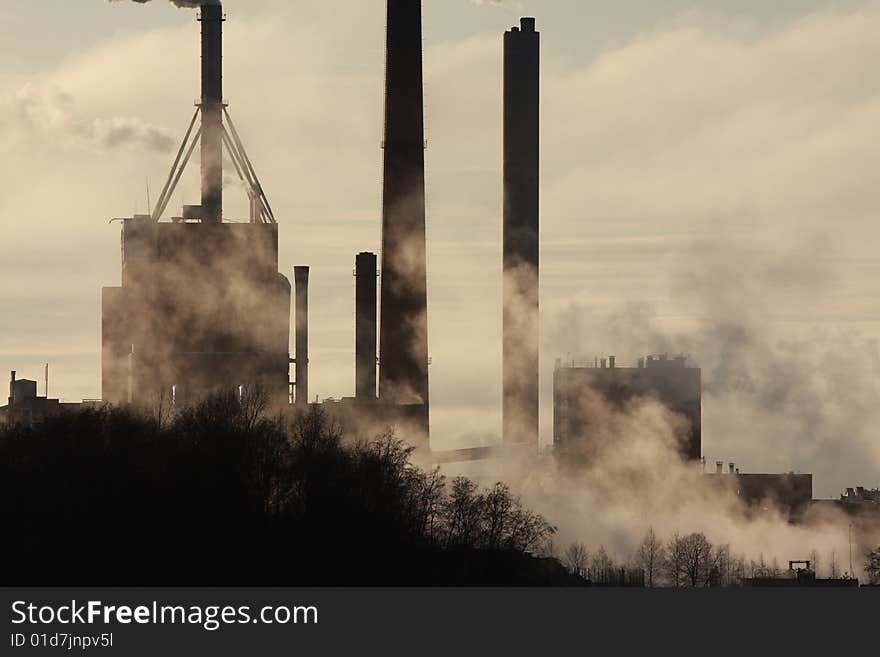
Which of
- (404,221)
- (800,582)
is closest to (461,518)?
(800,582)

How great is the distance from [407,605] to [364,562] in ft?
23.2

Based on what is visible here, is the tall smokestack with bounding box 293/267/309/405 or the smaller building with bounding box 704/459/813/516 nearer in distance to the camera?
the tall smokestack with bounding box 293/267/309/405

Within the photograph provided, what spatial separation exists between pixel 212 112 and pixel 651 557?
2001 cm

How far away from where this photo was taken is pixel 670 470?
89.8 m

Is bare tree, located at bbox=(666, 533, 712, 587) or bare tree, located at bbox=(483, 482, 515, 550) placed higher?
bare tree, located at bbox=(483, 482, 515, 550)

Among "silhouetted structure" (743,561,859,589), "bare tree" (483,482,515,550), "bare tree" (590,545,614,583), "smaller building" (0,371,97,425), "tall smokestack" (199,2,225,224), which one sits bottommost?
"silhouetted structure" (743,561,859,589)

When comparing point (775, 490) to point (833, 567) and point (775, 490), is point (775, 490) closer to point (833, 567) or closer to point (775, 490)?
point (775, 490)

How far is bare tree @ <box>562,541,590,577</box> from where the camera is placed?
69.8 meters

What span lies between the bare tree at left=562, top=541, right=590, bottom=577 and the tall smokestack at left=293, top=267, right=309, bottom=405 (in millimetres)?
11977

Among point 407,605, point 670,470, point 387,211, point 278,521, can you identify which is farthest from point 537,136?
point 407,605

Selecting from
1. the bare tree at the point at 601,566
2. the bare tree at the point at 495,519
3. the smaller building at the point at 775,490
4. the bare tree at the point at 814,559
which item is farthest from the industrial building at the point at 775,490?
the bare tree at the point at 495,519

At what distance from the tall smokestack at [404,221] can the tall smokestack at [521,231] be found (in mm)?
6732

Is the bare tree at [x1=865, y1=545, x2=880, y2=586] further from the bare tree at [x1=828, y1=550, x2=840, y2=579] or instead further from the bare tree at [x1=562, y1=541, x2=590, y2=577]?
the bare tree at [x1=562, y1=541, x2=590, y2=577]

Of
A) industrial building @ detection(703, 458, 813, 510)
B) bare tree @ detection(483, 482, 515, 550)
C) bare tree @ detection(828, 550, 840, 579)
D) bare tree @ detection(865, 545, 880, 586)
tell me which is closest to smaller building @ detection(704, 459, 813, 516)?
industrial building @ detection(703, 458, 813, 510)
